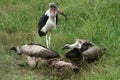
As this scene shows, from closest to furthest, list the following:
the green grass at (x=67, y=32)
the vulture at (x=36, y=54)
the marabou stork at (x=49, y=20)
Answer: the green grass at (x=67, y=32), the vulture at (x=36, y=54), the marabou stork at (x=49, y=20)

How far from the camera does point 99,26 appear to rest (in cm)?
600

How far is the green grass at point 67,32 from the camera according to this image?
5.20 m

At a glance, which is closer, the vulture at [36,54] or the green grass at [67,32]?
the green grass at [67,32]

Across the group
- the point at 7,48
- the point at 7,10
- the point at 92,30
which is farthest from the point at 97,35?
the point at 7,10

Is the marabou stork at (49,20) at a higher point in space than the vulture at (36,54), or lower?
higher

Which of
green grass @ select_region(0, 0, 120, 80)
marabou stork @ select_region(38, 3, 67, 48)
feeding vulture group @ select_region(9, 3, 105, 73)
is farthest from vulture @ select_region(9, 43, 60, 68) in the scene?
marabou stork @ select_region(38, 3, 67, 48)

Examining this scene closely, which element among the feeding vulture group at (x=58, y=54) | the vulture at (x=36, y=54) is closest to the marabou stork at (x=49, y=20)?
the feeding vulture group at (x=58, y=54)

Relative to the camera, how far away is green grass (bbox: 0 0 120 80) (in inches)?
205

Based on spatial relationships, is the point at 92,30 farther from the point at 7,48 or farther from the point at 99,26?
the point at 7,48

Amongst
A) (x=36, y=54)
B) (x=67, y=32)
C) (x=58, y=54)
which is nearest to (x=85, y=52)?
(x=58, y=54)

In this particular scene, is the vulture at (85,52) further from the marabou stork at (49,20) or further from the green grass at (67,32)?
the marabou stork at (49,20)

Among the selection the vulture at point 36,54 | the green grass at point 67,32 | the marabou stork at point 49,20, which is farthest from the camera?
the marabou stork at point 49,20

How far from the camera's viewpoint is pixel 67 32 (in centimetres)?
637

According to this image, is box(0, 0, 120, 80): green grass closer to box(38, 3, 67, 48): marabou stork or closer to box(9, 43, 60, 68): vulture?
box(9, 43, 60, 68): vulture
